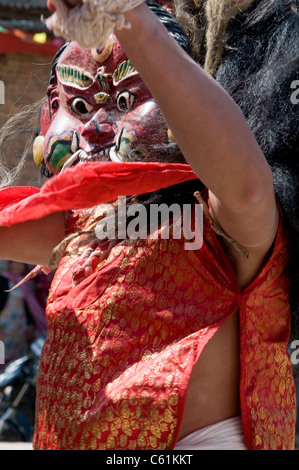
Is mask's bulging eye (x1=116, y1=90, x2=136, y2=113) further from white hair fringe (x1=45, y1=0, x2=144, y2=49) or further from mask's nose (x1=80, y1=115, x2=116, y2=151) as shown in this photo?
white hair fringe (x1=45, y1=0, x2=144, y2=49)

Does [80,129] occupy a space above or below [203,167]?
above

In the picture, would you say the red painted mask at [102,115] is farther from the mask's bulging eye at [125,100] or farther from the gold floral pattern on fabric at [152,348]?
the gold floral pattern on fabric at [152,348]

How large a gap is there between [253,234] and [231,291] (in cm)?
18

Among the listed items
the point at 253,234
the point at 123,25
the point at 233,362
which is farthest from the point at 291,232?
the point at 123,25

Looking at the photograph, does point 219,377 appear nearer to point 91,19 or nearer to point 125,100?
point 125,100

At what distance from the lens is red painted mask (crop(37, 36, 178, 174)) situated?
187cm

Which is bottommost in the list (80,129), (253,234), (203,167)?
(253,234)

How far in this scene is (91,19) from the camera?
1.21 m

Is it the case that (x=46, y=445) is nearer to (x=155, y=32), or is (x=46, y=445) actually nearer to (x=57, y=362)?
(x=57, y=362)

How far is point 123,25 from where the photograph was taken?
1228mm

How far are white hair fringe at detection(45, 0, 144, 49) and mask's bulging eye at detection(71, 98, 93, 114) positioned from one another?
29.9 inches

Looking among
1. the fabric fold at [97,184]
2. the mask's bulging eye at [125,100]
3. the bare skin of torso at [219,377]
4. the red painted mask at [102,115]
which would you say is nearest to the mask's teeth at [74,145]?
the red painted mask at [102,115]

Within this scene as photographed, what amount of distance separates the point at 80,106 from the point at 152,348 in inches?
28.8

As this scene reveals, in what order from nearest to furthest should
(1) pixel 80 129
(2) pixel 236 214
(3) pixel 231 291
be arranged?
(2) pixel 236 214 < (3) pixel 231 291 < (1) pixel 80 129
